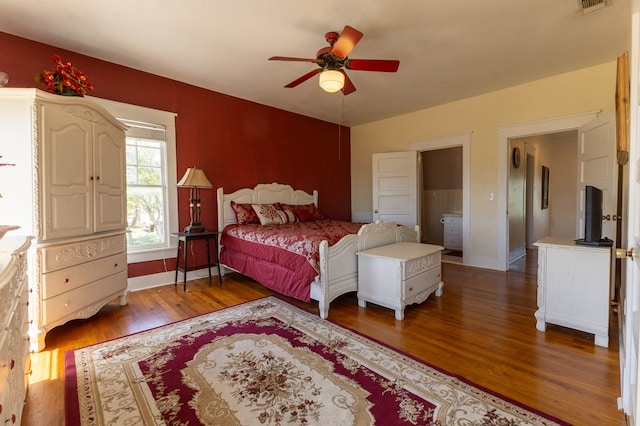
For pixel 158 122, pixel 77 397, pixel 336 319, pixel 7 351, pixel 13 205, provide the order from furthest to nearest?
pixel 158 122 < pixel 336 319 < pixel 13 205 < pixel 77 397 < pixel 7 351

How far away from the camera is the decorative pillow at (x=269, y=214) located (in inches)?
165

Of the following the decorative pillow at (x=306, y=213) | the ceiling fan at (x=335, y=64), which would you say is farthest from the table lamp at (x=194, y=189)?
the ceiling fan at (x=335, y=64)

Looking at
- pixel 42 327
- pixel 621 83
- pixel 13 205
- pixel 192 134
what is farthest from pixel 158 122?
pixel 621 83

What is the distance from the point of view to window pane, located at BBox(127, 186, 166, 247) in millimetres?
3650

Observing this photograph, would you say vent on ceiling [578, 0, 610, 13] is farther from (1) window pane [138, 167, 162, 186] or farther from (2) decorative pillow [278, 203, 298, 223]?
(1) window pane [138, 167, 162, 186]

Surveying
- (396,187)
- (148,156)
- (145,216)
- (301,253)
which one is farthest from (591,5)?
(145,216)

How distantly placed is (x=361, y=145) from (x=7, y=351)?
227 inches

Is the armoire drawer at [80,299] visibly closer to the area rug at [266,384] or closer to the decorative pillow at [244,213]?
the area rug at [266,384]

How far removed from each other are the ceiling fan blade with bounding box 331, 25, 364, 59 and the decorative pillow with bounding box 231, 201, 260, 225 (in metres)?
2.57

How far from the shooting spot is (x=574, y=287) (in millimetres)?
2260

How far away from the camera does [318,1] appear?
7.48 ft

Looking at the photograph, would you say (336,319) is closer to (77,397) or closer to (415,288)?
(415,288)

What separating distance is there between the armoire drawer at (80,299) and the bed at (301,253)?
1313mm

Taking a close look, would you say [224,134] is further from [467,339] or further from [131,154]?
[467,339]
